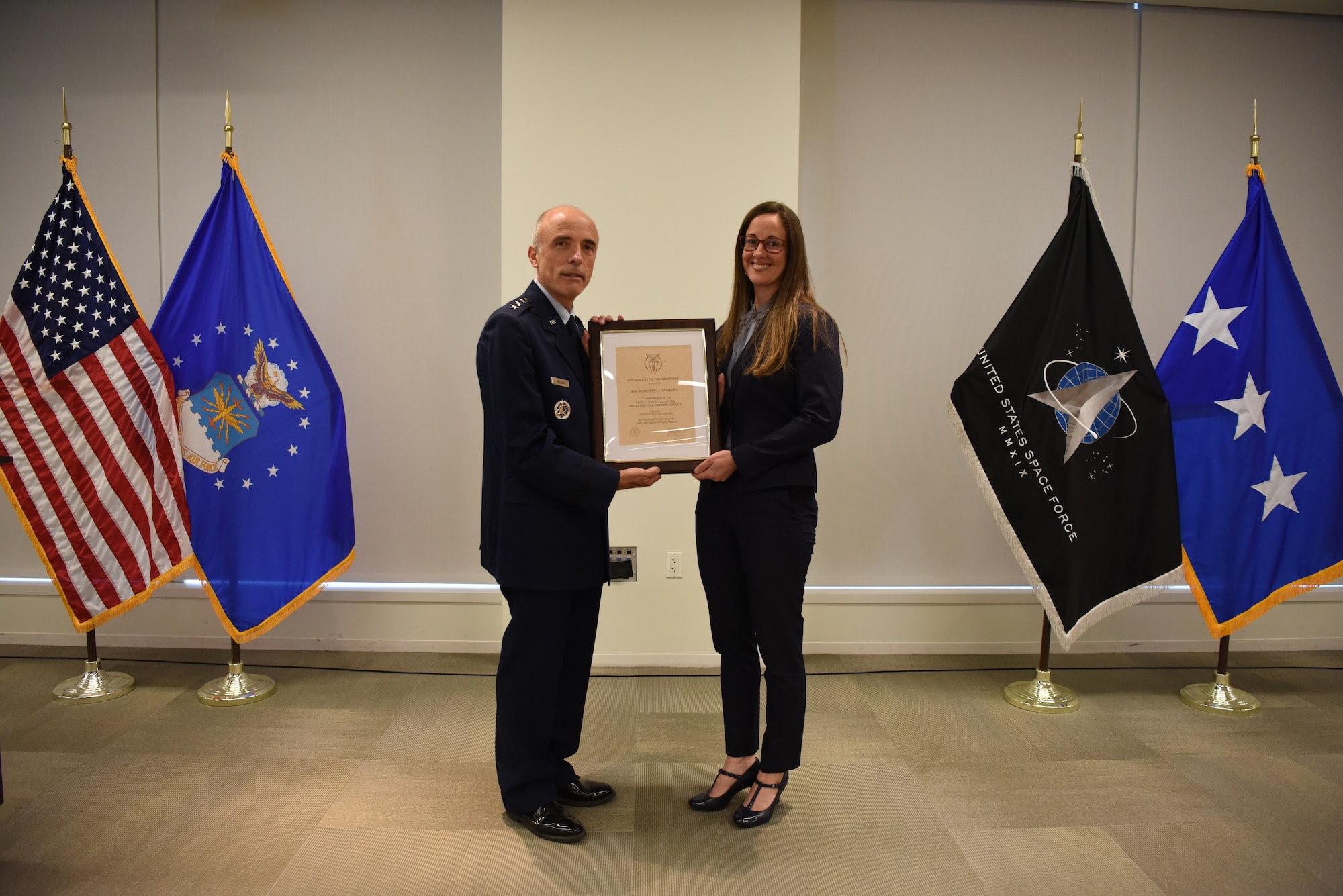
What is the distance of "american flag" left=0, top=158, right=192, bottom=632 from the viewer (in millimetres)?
2775

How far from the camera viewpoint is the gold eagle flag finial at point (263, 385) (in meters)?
2.98

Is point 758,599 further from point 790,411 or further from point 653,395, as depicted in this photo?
point 653,395

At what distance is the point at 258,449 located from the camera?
2.98 metres

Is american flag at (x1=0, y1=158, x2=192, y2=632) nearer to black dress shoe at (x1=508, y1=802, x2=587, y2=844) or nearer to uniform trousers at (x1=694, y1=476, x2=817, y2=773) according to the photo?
black dress shoe at (x1=508, y1=802, x2=587, y2=844)

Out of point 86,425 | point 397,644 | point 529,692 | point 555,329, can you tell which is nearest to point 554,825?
point 529,692

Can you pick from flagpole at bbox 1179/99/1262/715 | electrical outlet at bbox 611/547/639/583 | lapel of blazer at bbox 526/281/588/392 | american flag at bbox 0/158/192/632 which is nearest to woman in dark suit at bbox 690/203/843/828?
lapel of blazer at bbox 526/281/588/392

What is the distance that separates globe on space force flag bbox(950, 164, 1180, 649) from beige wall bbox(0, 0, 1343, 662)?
676mm

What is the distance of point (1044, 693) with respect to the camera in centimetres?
306

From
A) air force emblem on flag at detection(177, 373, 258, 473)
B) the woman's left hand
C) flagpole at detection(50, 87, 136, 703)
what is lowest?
flagpole at detection(50, 87, 136, 703)

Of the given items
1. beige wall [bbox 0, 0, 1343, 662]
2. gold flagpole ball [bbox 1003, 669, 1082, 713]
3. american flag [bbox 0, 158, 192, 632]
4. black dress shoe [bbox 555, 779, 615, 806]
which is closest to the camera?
black dress shoe [bbox 555, 779, 615, 806]

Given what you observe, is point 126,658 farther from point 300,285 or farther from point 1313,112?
point 1313,112

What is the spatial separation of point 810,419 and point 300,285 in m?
2.55

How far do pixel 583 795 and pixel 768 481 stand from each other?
41.4 inches

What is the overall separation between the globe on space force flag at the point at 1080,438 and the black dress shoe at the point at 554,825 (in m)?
1.82
